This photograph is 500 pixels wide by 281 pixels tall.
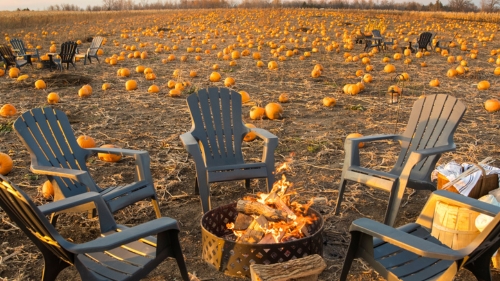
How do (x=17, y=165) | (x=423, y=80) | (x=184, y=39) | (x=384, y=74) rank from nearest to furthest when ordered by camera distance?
1. (x=17, y=165)
2. (x=423, y=80)
3. (x=384, y=74)
4. (x=184, y=39)

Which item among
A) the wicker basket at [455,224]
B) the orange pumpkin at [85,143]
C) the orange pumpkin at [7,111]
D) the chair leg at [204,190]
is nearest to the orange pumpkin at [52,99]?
the orange pumpkin at [7,111]

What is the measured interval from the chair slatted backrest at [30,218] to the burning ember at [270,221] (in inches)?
48.8

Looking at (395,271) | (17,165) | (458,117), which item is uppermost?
(458,117)

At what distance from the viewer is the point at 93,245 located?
2.42 m

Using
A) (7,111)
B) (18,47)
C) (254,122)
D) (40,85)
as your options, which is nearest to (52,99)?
(7,111)

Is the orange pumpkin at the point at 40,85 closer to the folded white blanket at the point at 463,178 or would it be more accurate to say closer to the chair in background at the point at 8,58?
the chair in background at the point at 8,58

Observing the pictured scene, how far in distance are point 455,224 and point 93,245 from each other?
2423 millimetres

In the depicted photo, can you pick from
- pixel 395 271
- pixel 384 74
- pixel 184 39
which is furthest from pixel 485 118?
pixel 184 39

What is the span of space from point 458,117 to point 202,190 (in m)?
2.38

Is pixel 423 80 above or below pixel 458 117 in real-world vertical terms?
below

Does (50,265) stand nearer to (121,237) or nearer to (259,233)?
(121,237)

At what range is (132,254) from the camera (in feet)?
9.41

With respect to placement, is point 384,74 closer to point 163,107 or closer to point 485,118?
point 485,118

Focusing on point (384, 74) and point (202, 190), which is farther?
point (384, 74)
